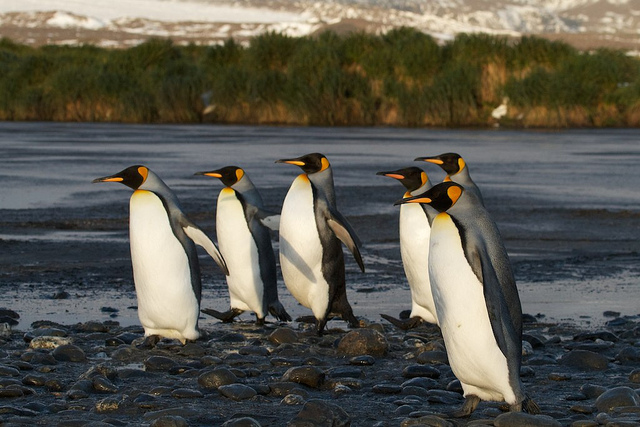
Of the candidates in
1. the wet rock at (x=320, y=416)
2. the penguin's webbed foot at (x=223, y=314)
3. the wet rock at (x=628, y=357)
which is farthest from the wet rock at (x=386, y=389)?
the penguin's webbed foot at (x=223, y=314)

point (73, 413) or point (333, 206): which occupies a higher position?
point (333, 206)

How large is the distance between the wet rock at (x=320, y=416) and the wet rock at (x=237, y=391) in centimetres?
44

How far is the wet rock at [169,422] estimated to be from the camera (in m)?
3.95

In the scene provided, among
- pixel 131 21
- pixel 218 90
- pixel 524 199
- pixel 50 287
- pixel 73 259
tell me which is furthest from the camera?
pixel 131 21

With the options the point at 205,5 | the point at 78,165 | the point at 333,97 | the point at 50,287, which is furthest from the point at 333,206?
the point at 205,5

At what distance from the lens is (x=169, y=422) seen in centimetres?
396

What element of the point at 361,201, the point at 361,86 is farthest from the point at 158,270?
the point at 361,86

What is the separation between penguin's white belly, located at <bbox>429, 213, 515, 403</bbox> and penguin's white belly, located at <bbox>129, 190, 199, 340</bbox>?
193 cm

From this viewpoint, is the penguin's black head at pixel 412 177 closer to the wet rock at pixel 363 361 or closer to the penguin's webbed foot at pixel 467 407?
the wet rock at pixel 363 361

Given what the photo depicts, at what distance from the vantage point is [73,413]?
13.8ft

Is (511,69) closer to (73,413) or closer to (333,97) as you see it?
(333,97)

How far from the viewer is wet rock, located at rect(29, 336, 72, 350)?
17.6 ft

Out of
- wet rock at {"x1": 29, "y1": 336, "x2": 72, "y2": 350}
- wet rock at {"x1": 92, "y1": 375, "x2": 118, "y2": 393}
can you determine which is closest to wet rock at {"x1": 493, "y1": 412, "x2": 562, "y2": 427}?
wet rock at {"x1": 92, "y1": 375, "x2": 118, "y2": 393}

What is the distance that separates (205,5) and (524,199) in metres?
165
